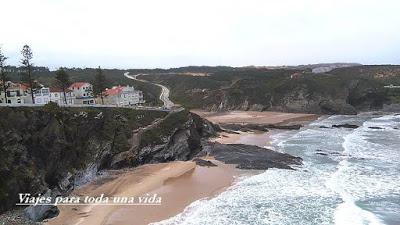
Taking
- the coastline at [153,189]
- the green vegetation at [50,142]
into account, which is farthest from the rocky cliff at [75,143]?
the coastline at [153,189]

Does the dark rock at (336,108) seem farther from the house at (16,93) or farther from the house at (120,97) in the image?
the house at (16,93)

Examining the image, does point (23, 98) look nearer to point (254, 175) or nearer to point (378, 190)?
point (254, 175)

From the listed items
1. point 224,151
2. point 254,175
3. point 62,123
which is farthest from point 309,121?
point 62,123

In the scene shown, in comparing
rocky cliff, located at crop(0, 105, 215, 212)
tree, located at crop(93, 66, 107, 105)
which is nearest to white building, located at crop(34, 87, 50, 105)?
tree, located at crop(93, 66, 107, 105)

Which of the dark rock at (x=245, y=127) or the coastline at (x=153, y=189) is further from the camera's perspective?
the dark rock at (x=245, y=127)

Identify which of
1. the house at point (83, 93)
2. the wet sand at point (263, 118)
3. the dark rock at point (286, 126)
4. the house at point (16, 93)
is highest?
the house at point (16, 93)

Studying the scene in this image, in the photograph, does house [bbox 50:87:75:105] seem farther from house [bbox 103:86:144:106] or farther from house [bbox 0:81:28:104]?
house [bbox 103:86:144:106]
